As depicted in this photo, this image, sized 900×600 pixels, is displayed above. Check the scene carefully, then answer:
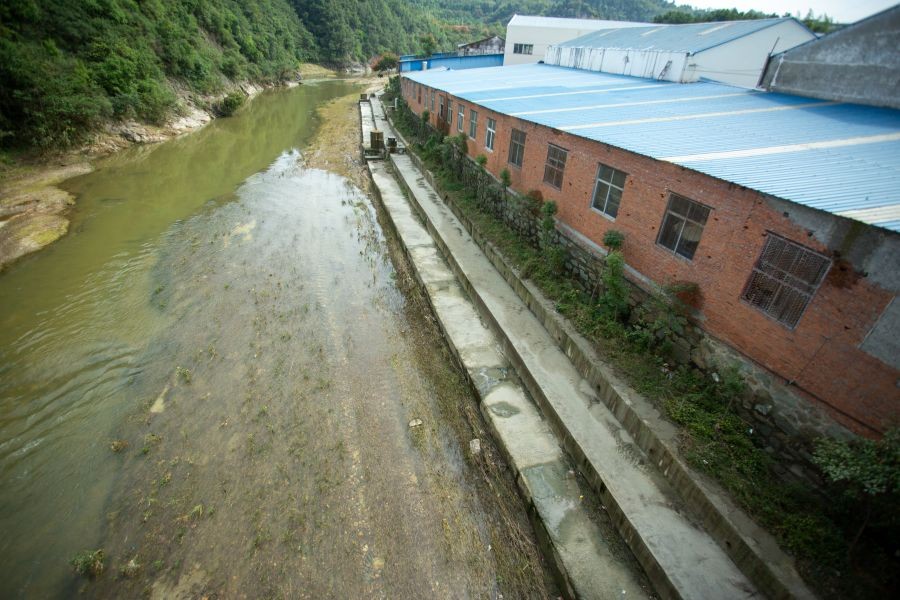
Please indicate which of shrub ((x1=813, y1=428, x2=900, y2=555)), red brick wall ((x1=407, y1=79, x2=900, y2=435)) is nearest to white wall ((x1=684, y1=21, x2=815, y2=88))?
red brick wall ((x1=407, y1=79, x2=900, y2=435))

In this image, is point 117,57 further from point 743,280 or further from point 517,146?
point 743,280

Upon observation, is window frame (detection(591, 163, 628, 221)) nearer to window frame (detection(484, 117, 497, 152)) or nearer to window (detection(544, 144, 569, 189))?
window (detection(544, 144, 569, 189))

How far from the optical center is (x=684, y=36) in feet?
49.9

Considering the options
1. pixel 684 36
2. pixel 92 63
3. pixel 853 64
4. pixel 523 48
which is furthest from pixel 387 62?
pixel 853 64

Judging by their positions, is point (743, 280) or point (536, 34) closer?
point (743, 280)

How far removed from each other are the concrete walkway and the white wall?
10004 millimetres

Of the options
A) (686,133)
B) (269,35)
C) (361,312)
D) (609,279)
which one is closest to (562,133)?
(686,133)

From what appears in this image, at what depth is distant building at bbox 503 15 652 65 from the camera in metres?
32.1

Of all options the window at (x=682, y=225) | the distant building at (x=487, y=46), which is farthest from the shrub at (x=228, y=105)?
the window at (x=682, y=225)

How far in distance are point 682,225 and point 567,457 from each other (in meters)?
4.59

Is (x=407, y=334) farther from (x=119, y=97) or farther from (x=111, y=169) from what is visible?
(x=119, y=97)

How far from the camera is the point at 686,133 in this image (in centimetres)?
802

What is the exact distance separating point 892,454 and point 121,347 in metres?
12.7

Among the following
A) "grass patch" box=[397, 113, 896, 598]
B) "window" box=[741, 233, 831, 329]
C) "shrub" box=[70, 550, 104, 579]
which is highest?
"window" box=[741, 233, 831, 329]
